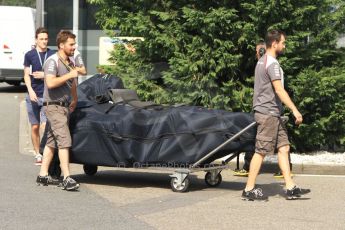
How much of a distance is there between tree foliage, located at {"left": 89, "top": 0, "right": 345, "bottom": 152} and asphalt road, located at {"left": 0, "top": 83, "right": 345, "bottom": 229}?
5.53 feet

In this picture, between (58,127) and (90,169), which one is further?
(90,169)

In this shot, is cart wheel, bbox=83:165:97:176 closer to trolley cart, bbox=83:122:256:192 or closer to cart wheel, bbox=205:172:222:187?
trolley cart, bbox=83:122:256:192

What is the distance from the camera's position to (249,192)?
830cm

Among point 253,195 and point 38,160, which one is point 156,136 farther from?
point 38,160

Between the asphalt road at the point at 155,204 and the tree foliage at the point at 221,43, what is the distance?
5.53 ft

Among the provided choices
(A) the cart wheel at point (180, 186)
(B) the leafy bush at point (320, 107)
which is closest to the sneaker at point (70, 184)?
(A) the cart wheel at point (180, 186)

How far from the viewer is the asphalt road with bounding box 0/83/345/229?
7.11 m

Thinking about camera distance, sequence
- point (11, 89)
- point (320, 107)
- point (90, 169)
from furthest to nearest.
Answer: point (11, 89), point (320, 107), point (90, 169)

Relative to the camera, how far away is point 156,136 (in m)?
8.55

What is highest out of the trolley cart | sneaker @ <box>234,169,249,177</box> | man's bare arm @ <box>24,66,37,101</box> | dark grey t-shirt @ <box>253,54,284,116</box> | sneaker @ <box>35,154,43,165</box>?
dark grey t-shirt @ <box>253,54,284,116</box>

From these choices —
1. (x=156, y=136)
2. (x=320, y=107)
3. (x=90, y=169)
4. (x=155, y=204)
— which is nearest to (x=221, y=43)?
(x=320, y=107)

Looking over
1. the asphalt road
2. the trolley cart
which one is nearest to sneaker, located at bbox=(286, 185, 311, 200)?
the asphalt road

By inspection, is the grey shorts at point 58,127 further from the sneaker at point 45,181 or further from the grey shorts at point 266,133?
the grey shorts at point 266,133

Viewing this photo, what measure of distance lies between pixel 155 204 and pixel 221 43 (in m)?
3.89
